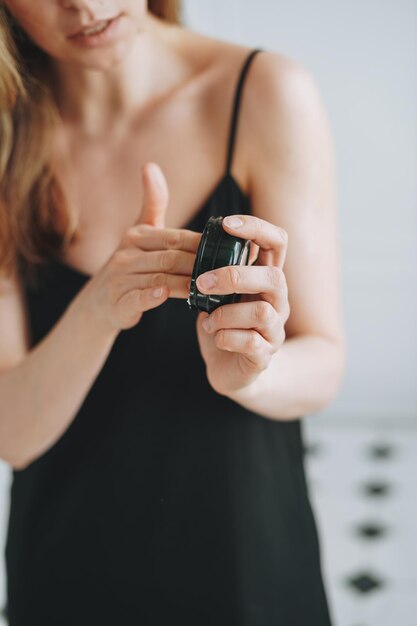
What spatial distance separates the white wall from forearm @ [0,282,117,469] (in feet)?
9.30

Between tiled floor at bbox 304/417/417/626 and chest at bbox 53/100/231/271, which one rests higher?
chest at bbox 53/100/231/271

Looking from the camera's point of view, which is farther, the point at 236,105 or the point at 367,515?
the point at 367,515

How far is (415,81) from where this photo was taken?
3494 mm

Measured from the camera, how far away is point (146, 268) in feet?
2.55

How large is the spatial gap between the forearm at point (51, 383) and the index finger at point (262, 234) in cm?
31

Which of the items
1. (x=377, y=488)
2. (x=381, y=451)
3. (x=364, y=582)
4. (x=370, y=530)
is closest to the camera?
(x=364, y=582)

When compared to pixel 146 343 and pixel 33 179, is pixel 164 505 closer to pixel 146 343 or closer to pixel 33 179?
pixel 146 343

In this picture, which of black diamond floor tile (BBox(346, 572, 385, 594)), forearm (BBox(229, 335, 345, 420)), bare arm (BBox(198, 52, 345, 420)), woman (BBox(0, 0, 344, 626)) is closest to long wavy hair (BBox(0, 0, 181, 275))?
woman (BBox(0, 0, 344, 626))

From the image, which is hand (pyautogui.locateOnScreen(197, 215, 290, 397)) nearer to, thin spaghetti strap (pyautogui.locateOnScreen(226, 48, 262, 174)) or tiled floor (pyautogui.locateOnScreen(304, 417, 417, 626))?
thin spaghetti strap (pyautogui.locateOnScreen(226, 48, 262, 174))

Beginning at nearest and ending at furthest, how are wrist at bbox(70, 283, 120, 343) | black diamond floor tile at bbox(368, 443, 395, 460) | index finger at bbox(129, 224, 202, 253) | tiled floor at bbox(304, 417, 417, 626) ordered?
index finger at bbox(129, 224, 202, 253)
wrist at bbox(70, 283, 120, 343)
tiled floor at bbox(304, 417, 417, 626)
black diamond floor tile at bbox(368, 443, 395, 460)

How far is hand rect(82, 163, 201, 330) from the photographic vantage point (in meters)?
0.75

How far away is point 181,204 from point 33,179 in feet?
0.83

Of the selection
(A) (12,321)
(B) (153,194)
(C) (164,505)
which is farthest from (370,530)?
(B) (153,194)

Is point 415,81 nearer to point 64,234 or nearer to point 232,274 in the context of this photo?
point 64,234
